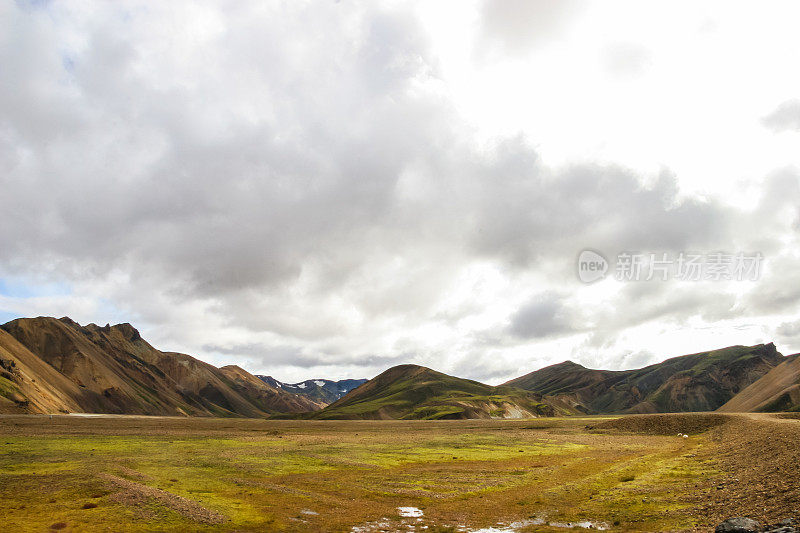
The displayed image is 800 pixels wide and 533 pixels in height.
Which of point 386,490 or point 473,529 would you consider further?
point 386,490

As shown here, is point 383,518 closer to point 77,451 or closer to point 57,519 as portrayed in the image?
point 57,519

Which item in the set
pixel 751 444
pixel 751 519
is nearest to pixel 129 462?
pixel 751 519

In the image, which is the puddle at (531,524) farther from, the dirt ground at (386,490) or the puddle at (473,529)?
the dirt ground at (386,490)

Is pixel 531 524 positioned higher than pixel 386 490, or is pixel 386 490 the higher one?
pixel 531 524

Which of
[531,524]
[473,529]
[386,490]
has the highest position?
[473,529]

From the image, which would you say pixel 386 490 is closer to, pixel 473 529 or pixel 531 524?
pixel 473 529

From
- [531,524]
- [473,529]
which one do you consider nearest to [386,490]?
[473,529]

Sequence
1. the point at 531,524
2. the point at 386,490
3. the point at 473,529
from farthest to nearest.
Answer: the point at 386,490
the point at 531,524
the point at 473,529

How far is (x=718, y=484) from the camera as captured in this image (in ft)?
119

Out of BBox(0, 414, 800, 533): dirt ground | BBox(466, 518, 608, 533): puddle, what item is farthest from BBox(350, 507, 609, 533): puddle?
BBox(0, 414, 800, 533): dirt ground

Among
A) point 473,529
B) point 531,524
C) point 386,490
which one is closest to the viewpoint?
point 473,529

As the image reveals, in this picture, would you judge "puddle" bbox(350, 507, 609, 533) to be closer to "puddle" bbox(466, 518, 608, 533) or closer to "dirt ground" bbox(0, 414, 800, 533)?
"puddle" bbox(466, 518, 608, 533)

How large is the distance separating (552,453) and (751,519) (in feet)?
162

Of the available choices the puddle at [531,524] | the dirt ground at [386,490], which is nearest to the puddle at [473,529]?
the puddle at [531,524]
